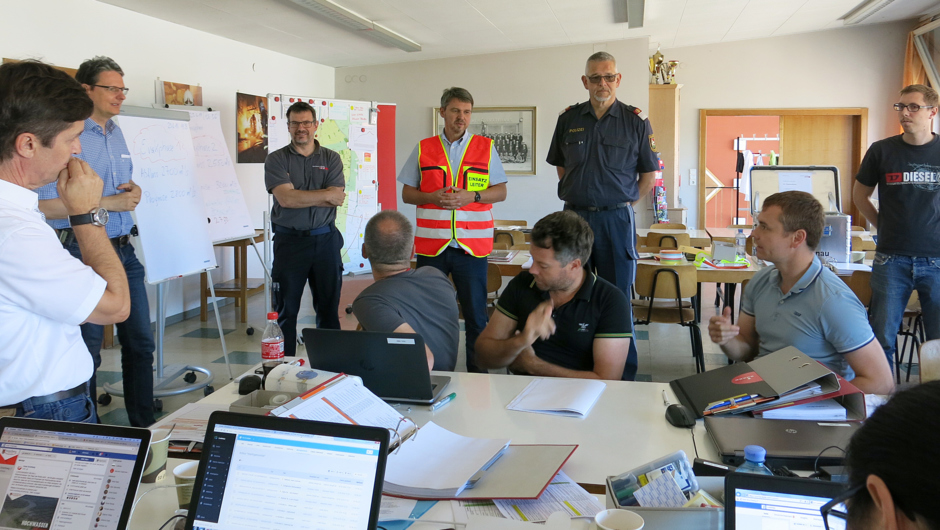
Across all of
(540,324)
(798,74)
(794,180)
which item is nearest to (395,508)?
(540,324)

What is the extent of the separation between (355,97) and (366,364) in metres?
8.33

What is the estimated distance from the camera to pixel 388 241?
8.00ft

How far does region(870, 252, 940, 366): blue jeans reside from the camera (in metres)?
3.54

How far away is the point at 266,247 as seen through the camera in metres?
6.23

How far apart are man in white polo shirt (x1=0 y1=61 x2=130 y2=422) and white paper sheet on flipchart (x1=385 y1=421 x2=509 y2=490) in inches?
30.9

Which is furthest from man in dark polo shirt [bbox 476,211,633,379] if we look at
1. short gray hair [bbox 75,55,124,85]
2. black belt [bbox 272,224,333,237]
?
short gray hair [bbox 75,55,124,85]

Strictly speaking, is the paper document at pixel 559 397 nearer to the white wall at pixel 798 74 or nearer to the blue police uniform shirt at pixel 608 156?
the blue police uniform shirt at pixel 608 156

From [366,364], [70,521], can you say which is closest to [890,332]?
[366,364]

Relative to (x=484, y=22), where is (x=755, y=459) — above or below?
below

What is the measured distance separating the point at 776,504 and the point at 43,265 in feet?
4.99

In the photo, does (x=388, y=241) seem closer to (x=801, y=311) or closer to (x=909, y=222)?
(x=801, y=311)

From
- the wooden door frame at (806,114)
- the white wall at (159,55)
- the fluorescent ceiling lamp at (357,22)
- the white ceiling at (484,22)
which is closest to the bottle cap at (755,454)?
the white wall at (159,55)

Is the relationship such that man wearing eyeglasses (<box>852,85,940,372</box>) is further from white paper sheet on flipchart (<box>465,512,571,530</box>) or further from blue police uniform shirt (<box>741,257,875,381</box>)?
white paper sheet on flipchart (<box>465,512,571,530</box>)

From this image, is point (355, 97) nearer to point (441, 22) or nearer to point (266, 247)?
point (441, 22)
